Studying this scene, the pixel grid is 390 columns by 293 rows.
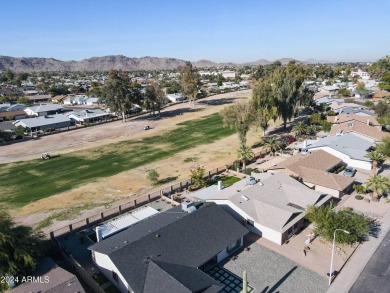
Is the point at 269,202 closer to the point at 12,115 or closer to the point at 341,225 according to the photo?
the point at 341,225

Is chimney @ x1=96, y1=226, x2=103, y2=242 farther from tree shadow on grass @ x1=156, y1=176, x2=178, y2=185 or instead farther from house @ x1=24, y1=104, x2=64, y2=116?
house @ x1=24, y1=104, x2=64, y2=116

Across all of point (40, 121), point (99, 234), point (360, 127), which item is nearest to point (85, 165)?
point (99, 234)

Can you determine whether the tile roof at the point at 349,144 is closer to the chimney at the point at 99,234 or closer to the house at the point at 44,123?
the chimney at the point at 99,234

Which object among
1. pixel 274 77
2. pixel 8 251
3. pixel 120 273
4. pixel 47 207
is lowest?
pixel 47 207

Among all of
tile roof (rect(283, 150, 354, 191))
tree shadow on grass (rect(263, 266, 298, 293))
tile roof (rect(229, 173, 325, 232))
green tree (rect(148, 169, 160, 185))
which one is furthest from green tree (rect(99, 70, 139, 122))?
tree shadow on grass (rect(263, 266, 298, 293))

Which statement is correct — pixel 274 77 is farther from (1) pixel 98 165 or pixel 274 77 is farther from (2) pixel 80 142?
(2) pixel 80 142

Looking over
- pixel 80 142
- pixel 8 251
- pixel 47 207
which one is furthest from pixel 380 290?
pixel 80 142
